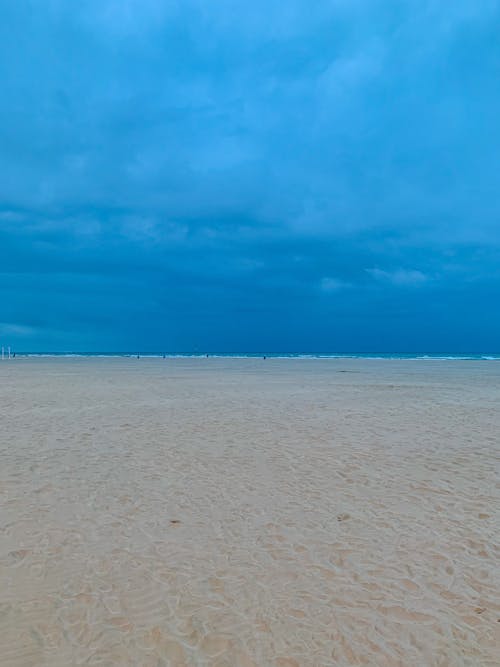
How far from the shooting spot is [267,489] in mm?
8539

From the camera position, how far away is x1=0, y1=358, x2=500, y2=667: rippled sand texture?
4.25 m

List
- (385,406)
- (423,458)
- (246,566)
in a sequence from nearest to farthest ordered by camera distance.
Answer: (246,566), (423,458), (385,406)

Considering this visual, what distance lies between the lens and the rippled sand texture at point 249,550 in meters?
4.25

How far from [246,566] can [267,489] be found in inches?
116

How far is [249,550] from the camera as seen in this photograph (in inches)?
238

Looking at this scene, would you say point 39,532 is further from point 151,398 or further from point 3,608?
point 151,398

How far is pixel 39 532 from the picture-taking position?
6.48 metres

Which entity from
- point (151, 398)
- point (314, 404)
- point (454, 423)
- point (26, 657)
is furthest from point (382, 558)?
point (151, 398)

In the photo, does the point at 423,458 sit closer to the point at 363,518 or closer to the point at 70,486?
the point at 363,518

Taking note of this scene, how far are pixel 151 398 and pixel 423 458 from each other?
50.2 feet

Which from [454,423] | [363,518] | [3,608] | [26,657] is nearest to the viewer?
[26,657]

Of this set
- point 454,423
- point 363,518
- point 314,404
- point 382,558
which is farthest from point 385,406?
point 382,558

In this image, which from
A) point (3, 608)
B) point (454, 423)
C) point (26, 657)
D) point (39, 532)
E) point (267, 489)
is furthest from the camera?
point (454, 423)

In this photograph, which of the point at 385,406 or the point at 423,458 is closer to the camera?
the point at 423,458
